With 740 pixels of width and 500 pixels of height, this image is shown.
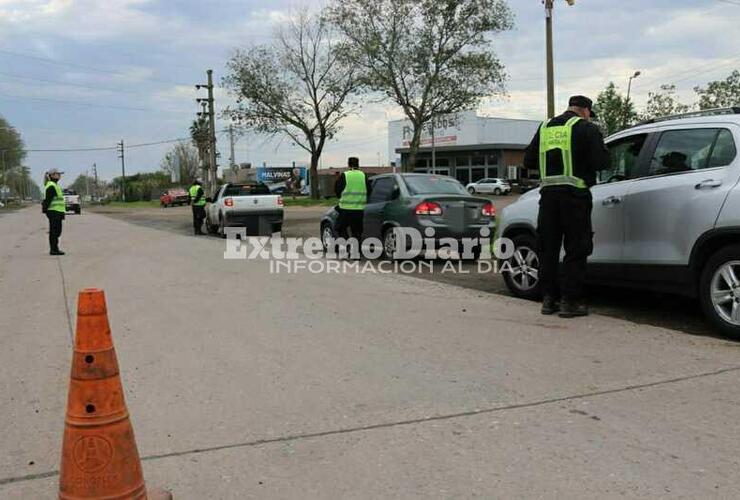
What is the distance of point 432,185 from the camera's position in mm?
11664

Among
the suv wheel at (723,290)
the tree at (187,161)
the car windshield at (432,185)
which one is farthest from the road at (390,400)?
the tree at (187,161)

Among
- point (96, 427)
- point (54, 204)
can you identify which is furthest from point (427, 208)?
point (96, 427)

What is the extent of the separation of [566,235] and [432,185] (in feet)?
16.6

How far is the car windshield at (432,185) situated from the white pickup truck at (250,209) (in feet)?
26.4

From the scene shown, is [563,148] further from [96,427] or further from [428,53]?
[428,53]

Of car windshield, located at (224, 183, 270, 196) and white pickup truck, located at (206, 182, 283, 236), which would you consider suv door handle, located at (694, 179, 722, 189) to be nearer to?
white pickup truck, located at (206, 182, 283, 236)

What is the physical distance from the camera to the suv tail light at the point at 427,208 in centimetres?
1097

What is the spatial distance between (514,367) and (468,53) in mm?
32489

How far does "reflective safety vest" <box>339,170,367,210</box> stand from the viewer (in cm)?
1185

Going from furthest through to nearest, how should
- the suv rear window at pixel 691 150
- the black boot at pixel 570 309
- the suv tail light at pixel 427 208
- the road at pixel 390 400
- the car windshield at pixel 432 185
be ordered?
1. the car windshield at pixel 432 185
2. the suv tail light at pixel 427 208
3. the black boot at pixel 570 309
4. the suv rear window at pixel 691 150
5. the road at pixel 390 400

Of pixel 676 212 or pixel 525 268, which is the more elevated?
pixel 676 212

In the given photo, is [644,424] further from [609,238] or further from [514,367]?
[609,238]

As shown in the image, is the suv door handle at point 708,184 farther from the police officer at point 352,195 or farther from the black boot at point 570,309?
the police officer at point 352,195

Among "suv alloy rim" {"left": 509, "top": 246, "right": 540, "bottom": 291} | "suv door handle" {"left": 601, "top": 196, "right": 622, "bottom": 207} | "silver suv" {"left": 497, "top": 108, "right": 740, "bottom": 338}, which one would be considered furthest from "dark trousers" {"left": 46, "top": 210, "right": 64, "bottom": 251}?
"suv door handle" {"left": 601, "top": 196, "right": 622, "bottom": 207}
